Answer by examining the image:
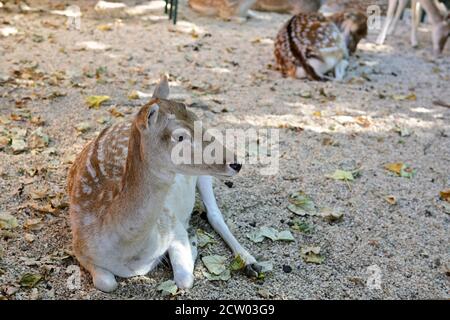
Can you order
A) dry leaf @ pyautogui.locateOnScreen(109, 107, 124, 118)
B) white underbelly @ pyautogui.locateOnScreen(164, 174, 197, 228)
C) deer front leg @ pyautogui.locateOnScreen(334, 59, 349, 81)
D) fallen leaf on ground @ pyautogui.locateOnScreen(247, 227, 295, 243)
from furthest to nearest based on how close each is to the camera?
deer front leg @ pyautogui.locateOnScreen(334, 59, 349, 81), dry leaf @ pyautogui.locateOnScreen(109, 107, 124, 118), fallen leaf on ground @ pyautogui.locateOnScreen(247, 227, 295, 243), white underbelly @ pyautogui.locateOnScreen(164, 174, 197, 228)

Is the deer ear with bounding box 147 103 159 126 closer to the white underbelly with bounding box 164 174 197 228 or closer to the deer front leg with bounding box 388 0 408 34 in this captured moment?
the white underbelly with bounding box 164 174 197 228

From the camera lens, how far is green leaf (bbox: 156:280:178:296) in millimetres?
2863

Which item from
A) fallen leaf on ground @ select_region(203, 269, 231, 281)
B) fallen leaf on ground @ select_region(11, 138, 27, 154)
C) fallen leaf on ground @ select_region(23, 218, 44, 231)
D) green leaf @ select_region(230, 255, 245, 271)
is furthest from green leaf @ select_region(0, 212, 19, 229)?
green leaf @ select_region(230, 255, 245, 271)

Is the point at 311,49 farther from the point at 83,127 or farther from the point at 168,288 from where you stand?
the point at 168,288

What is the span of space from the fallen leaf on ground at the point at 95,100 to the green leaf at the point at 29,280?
7.92 ft

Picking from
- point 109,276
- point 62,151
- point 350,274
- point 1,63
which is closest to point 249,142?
point 62,151

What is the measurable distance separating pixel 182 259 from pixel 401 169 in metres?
2.13

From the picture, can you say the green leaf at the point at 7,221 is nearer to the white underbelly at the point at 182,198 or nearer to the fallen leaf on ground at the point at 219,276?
the white underbelly at the point at 182,198

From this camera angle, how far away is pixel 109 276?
2.81 meters

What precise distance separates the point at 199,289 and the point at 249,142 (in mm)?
2000

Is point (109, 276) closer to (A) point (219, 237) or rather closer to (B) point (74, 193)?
(B) point (74, 193)

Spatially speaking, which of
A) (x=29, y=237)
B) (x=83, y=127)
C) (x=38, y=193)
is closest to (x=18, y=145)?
(x=83, y=127)

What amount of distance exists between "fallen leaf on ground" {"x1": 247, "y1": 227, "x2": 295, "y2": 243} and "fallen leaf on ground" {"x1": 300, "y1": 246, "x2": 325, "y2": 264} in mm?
130
